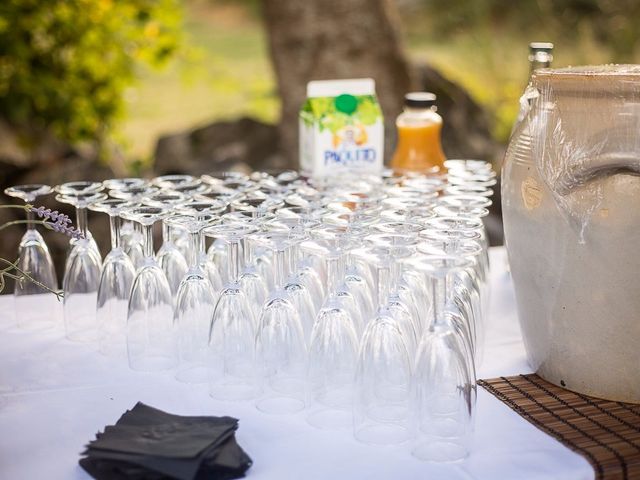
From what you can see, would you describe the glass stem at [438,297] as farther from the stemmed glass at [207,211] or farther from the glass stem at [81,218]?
the glass stem at [81,218]

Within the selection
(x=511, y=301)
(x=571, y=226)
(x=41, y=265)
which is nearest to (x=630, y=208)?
(x=571, y=226)

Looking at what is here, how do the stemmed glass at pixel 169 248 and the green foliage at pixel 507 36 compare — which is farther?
the green foliage at pixel 507 36

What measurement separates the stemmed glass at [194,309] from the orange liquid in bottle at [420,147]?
2.03 ft

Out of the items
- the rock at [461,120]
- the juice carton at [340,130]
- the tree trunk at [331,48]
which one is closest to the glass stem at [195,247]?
the juice carton at [340,130]

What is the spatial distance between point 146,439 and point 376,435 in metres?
0.28

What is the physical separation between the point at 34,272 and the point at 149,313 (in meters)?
0.32

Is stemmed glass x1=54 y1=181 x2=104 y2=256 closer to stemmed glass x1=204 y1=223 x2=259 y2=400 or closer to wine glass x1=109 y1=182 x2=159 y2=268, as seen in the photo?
wine glass x1=109 y1=182 x2=159 y2=268

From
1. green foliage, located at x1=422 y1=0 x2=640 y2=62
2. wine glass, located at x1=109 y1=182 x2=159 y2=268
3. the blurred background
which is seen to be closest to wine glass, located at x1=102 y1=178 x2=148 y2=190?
wine glass, located at x1=109 y1=182 x2=159 y2=268

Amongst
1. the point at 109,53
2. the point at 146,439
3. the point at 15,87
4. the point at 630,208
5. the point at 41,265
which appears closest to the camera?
the point at 146,439

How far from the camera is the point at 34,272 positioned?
1577 millimetres

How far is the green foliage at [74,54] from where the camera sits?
3.74 m

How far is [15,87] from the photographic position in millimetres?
3756

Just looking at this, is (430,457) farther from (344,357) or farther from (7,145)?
(7,145)

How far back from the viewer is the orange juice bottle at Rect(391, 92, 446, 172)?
1.83 m
